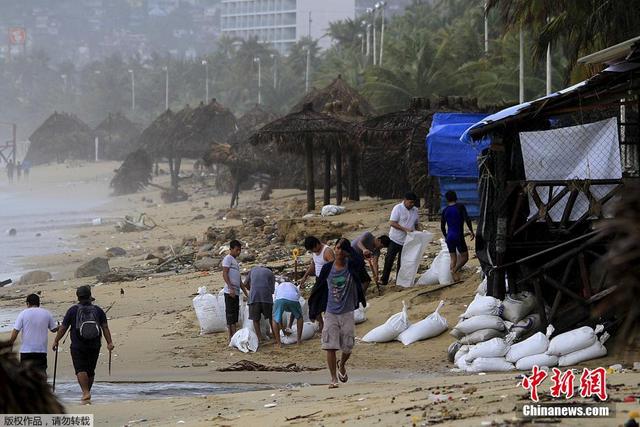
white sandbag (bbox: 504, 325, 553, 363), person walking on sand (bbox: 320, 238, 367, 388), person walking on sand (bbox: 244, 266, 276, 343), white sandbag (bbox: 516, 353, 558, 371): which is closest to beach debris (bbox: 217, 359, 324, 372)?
person walking on sand (bbox: 244, 266, 276, 343)

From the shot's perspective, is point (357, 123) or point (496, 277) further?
point (357, 123)

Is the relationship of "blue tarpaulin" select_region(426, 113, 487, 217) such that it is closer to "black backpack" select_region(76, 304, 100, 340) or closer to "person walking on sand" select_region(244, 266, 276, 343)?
"person walking on sand" select_region(244, 266, 276, 343)

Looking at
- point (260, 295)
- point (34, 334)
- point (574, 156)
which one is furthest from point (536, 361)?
point (34, 334)

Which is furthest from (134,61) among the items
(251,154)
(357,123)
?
(357,123)

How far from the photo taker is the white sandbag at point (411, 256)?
15.4 meters

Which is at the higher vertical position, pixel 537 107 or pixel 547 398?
pixel 537 107

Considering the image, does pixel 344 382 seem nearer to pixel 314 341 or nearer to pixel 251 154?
pixel 314 341

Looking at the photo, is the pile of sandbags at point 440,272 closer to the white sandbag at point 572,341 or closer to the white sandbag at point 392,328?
the white sandbag at point 392,328

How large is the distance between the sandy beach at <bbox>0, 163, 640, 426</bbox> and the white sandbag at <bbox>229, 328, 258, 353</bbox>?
10 cm

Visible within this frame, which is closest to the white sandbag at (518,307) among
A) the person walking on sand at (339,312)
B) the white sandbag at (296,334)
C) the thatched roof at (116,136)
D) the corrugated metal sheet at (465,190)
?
the person walking on sand at (339,312)

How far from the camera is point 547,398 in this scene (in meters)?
7.68

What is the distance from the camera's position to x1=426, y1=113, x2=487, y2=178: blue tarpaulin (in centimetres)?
2059

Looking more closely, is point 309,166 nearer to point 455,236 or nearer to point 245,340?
point 455,236

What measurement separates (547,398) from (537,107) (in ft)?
15.7
